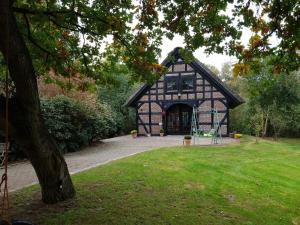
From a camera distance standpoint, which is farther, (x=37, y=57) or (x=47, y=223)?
(x=37, y=57)

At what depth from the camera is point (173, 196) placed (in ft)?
23.8

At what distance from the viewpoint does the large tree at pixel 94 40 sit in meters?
5.61

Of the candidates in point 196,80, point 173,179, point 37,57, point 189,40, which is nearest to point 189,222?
point 173,179

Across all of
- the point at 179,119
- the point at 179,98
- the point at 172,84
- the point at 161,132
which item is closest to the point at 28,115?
the point at 161,132

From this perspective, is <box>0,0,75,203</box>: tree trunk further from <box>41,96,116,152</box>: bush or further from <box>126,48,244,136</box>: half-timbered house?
<box>126,48,244,136</box>: half-timbered house

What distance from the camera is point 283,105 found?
2822 centimetres

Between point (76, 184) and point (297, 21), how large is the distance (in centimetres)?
579

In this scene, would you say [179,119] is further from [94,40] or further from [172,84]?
[94,40]

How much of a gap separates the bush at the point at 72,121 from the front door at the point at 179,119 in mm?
8847

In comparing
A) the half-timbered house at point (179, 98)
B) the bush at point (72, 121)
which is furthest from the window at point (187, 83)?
the bush at point (72, 121)

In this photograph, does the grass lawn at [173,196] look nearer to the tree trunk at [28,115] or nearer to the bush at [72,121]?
the tree trunk at [28,115]

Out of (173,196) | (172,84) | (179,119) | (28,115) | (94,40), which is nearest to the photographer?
(28,115)

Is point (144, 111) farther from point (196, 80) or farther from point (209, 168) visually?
A: point (209, 168)

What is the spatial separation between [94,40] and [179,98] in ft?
55.3
